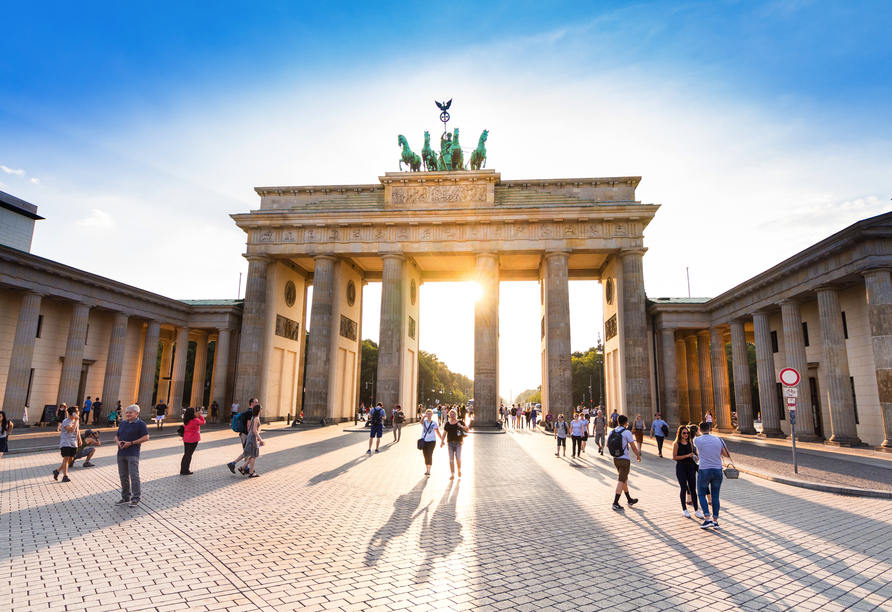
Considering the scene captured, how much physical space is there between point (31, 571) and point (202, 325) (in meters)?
37.3

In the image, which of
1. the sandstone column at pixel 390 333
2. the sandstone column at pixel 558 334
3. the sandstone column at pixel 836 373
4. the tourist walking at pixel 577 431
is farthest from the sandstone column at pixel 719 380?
the sandstone column at pixel 390 333

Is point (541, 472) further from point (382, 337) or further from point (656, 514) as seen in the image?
point (382, 337)

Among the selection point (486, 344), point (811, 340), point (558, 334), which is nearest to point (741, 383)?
point (811, 340)

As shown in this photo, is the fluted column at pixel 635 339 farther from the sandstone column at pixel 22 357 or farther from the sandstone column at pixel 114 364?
the sandstone column at pixel 22 357

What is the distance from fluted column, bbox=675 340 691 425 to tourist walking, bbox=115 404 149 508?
36.1m

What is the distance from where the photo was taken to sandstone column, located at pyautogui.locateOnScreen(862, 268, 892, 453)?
20.0 metres

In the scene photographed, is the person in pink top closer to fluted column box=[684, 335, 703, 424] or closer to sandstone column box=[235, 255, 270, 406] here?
sandstone column box=[235, 255, 270, 406]

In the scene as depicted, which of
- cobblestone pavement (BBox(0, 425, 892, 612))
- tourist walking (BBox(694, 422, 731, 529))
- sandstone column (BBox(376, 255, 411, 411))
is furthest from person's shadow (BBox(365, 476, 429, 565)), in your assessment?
sandstone column (BBox(376, 255, 411, 411))

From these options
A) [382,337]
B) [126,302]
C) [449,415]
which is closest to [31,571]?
[449,415]

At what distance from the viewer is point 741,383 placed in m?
32.1

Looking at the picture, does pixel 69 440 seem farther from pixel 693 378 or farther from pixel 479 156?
pixel 693 378

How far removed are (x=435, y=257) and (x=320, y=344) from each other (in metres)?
11.6

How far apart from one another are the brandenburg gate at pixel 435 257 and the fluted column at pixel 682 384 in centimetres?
539

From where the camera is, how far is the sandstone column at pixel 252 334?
35.2 m
